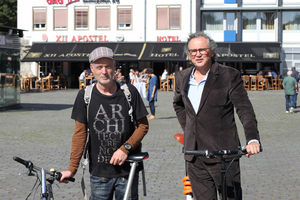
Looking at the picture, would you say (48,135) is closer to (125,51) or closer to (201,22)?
(125,51)

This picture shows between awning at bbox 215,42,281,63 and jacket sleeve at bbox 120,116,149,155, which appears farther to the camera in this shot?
awning at bbox 215,42,281,63

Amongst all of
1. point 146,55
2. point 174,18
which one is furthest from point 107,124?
point 174,18

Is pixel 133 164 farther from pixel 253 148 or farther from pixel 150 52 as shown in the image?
pixel 150 52

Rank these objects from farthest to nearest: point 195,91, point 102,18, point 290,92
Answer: point 102,18
point 290,92
point 195,91

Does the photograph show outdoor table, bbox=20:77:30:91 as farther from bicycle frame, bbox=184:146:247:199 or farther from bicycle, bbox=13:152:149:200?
bicycle frame, bbox=184:146:247:199

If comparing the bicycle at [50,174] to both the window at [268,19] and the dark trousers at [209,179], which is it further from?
the window at [268,19]

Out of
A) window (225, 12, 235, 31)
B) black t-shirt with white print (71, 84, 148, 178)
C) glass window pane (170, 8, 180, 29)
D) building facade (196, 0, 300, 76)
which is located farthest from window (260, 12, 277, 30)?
black t-shirt with white print (71, 84, 148, 178)

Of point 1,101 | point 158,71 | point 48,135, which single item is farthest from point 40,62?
point 48,135

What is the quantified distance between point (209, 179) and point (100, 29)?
3371 centimetres

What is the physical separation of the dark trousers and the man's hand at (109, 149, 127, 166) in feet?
2.04

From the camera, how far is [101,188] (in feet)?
11.1

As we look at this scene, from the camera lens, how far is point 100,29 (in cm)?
3628

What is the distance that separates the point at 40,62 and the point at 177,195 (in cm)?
3338

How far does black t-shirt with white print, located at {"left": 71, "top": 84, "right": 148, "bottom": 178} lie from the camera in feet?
11.0
